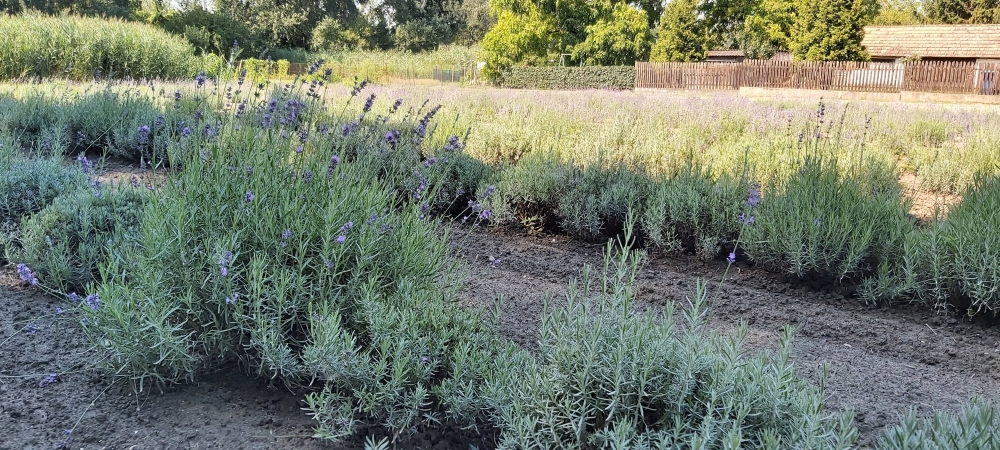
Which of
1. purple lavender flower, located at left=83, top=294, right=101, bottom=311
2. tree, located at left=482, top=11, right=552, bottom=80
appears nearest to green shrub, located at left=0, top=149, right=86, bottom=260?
purple lavender flower, located at left=83, top=294, right=101, bottom=311

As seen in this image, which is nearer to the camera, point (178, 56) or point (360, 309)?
point (360, 309)

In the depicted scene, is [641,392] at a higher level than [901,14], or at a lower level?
lower

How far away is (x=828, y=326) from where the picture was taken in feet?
10.6

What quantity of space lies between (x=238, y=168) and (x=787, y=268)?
10.0 ft

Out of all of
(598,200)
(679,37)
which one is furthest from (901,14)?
(598,200)

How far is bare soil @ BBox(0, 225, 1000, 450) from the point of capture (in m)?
1.98

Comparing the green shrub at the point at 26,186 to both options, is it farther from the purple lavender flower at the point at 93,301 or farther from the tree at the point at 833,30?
the tree at the point at 833,30

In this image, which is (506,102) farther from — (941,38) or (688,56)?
(941,38)

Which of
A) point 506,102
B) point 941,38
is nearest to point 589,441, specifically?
point 506,102

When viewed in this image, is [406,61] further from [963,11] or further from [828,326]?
[828,326]

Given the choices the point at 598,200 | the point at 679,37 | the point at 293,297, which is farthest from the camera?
the point at 679,37

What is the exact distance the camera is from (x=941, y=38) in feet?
98.0

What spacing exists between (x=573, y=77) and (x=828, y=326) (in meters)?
25.6

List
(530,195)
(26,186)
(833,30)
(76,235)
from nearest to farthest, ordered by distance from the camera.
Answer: (76,235)
(26,186)
(530,195)
(833,30)
